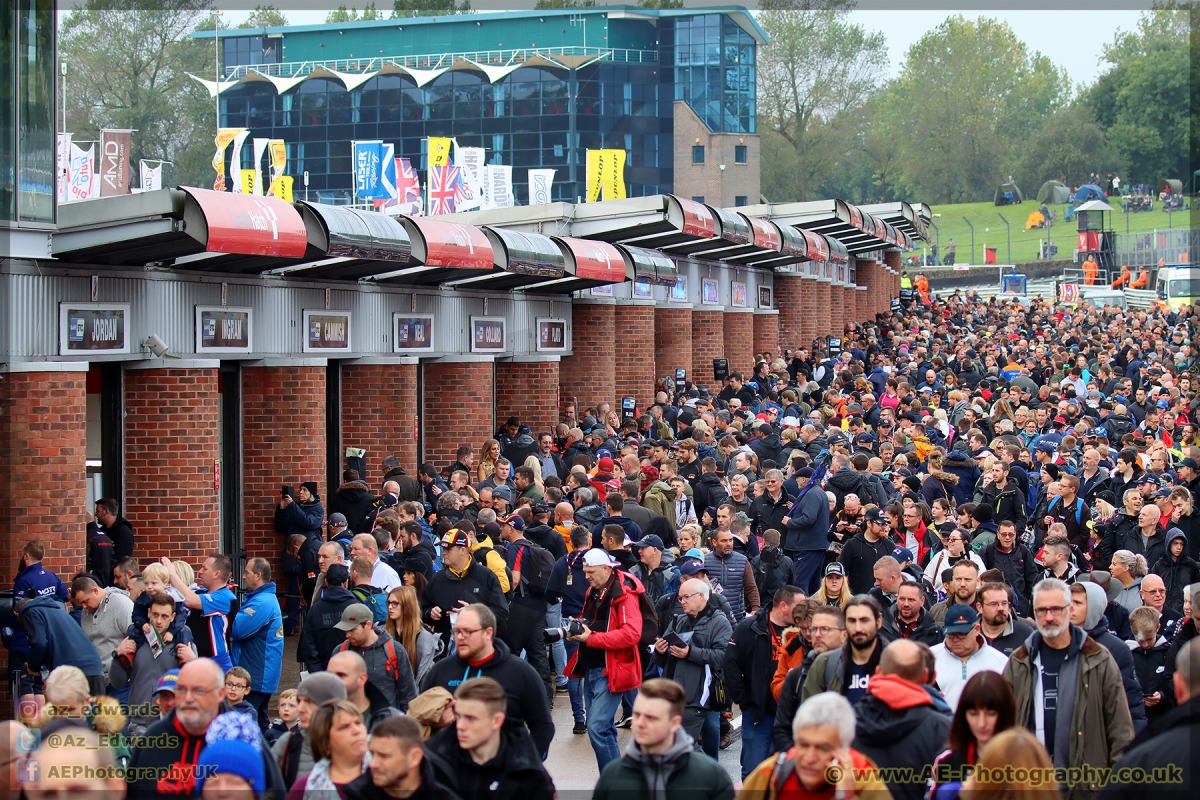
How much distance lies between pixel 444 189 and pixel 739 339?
8.74 m

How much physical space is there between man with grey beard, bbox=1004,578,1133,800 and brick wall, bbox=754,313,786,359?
24.8 meters

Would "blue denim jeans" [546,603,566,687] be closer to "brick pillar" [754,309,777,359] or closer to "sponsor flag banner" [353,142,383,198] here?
"brick pillar" [754,309,777,359]

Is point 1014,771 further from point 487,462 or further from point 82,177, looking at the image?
point 82,177

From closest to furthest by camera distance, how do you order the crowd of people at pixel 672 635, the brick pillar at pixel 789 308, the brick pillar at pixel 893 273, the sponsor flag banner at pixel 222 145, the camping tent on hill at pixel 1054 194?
the crowd of people at pixel 672 635 → the brick pillar at pixel 789 308 → the sponsor flag banner at pixel 222 145 → the brick pillar at pixel 893 273 → the camping tent on hill at pixel 1054 194

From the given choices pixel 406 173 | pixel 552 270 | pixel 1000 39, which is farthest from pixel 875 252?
pixel 1000 39

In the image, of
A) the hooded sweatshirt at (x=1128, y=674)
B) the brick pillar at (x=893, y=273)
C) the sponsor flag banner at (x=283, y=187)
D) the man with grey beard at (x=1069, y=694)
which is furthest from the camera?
the brick pillar at (x=893, y=273)

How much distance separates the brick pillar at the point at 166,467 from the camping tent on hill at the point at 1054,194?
9681cm

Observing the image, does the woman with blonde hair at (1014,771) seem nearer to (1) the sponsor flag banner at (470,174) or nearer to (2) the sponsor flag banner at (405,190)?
(2) the sponsor flag banner at (405,190)

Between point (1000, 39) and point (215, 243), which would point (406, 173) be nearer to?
point (215, 243)

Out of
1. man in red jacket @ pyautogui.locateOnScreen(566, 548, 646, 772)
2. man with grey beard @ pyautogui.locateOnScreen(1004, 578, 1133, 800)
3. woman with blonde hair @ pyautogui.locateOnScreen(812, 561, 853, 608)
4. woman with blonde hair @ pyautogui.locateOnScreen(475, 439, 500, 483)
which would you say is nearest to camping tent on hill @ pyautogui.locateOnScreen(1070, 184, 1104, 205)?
woman with blonde hair @ pyautogui.locateOnScreen(475, 439, 500, 483)

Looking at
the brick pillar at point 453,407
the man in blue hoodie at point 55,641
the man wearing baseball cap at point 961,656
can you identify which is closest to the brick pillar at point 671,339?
the brick pillar at point 453,407

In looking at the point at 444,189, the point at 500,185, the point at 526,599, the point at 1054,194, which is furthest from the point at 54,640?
the point at 1054,194

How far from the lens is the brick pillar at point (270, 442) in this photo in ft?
44.8

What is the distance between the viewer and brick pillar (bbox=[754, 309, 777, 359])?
30.9 m
